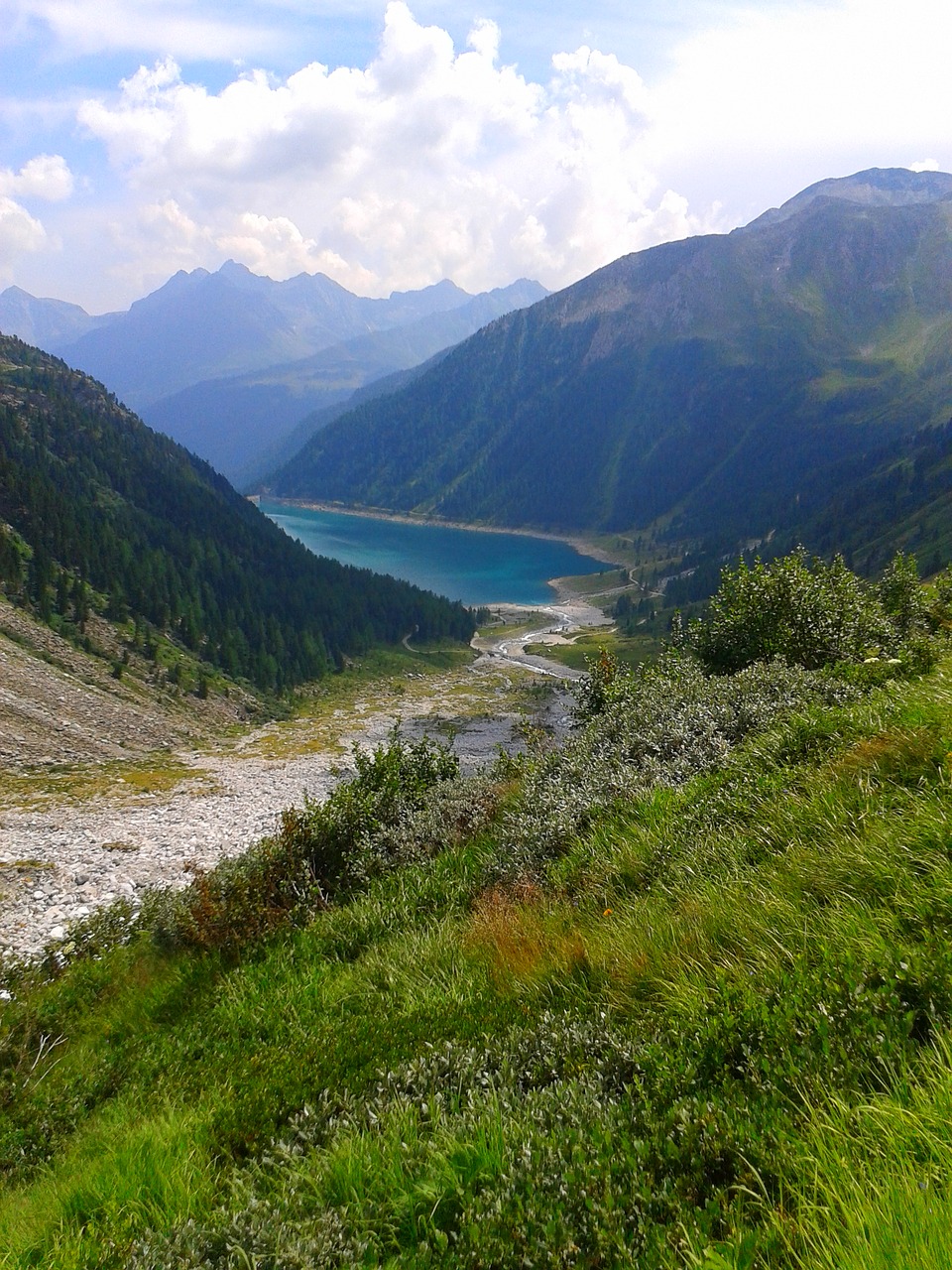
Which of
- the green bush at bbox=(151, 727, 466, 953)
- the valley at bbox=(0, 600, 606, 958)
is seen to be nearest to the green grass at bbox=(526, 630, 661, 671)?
the valley at bbox=(0, 600, 606, 958)

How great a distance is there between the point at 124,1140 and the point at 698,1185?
4.42 meters

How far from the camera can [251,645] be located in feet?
309

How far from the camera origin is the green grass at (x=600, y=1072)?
2.75 meters

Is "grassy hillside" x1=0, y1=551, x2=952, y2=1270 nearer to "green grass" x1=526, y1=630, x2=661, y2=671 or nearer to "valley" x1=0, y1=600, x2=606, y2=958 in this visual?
"valley" x1=0, y1=600, x2=606, y2=958

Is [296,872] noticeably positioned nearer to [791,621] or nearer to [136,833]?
[791,621]

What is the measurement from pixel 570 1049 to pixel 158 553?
366ft

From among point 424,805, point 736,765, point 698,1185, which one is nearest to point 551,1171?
point 698,1185

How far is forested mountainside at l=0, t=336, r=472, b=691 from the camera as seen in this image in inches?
3297

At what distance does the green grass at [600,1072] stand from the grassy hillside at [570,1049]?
0.02 metres

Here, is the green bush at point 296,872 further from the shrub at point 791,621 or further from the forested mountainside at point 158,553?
the forested mountainside at point 158,553

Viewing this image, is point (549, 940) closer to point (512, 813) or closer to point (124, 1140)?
point (124, 1140)

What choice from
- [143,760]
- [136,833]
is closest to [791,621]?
[136,833]

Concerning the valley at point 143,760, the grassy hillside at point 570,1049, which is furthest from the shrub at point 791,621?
the grassy hillside at point 570,1049

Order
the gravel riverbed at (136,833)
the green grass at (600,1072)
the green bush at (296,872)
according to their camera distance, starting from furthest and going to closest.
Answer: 1. the gravel riverbed at (136,833)
2. the green bush at (296,872)
3. the green grass at (600,1072)
